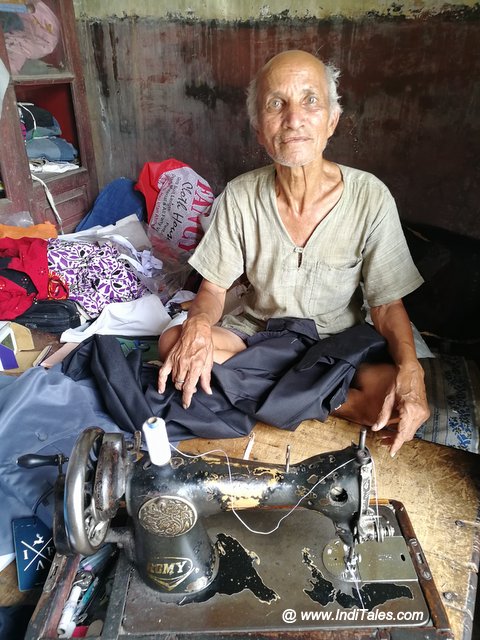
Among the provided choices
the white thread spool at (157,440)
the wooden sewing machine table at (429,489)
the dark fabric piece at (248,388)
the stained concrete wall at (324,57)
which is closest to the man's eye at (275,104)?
the dark fabric piece at (248,388)

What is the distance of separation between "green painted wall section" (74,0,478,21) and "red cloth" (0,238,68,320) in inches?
61.6

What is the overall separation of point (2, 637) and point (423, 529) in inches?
37.9

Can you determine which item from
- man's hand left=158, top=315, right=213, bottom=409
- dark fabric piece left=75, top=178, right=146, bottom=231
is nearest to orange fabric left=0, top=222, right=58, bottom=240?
dark fabric piece left=75, top=178, right=146, bottom=231

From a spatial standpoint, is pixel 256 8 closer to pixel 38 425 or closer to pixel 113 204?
pixel 113 204

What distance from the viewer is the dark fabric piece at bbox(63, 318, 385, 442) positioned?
1.46m

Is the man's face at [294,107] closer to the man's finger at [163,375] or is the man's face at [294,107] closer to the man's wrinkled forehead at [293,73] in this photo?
the man's wrinkled forehead at [293,73]

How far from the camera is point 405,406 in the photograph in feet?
4.25

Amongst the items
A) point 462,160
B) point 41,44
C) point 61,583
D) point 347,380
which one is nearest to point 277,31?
point 462,160

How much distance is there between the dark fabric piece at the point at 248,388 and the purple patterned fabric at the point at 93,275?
33.9 inches

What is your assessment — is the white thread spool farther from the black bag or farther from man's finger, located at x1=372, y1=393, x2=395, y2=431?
the black bag

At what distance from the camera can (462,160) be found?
2430mm

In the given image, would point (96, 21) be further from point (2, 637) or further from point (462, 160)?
point (2, 637)

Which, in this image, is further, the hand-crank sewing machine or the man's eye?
the man's eye

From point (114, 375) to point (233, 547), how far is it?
69 centimetres
